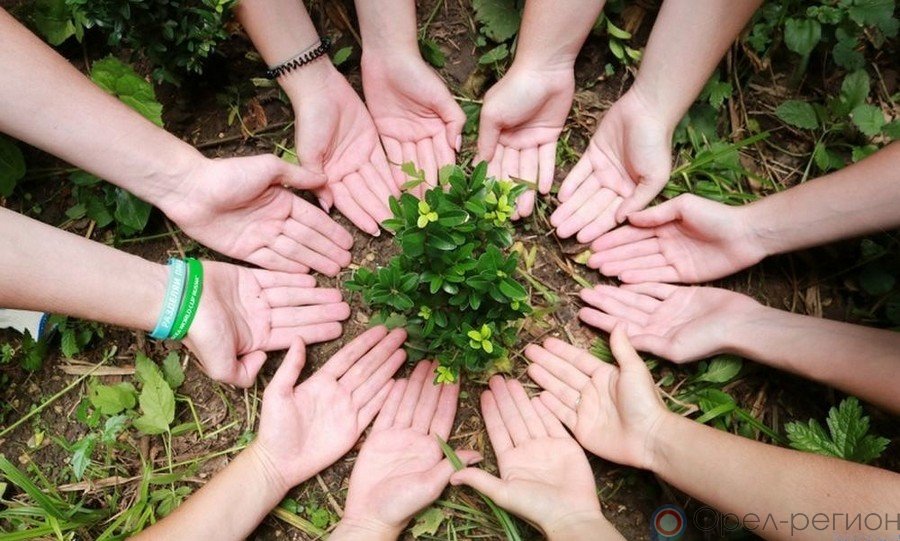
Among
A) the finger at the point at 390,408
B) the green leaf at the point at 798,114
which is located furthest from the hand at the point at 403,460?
the green leaf at the point at 798,114

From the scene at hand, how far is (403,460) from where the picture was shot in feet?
7.89

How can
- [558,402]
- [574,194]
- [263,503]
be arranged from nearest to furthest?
[263,503] < [558,402] < [574,194]

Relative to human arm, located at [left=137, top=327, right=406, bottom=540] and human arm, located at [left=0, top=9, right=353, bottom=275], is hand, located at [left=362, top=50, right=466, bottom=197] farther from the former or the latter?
human arm, located at [left=137, top=327, right=406, bottom=540]

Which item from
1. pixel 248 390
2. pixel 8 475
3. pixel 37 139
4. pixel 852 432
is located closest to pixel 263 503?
pixel 248 390

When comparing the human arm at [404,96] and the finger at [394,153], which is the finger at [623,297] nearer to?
the human arm at [404,96]

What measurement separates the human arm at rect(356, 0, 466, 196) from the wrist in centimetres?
125

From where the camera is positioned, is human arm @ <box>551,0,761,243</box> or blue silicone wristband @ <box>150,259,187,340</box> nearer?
blue silicone wristband @ <box>150,259,187,340</box>

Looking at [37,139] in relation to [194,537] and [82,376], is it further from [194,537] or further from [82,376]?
[194,537]

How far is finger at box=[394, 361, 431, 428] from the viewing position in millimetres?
2464

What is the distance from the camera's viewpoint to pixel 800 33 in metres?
2.54

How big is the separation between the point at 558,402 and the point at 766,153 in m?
1.41

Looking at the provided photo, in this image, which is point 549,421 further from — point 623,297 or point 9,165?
point 9,165

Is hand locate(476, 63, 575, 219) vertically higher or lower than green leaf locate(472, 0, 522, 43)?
lower

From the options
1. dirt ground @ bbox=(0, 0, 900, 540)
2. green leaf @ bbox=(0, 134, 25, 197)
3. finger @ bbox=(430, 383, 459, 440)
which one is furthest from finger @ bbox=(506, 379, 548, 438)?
green leaf @ bbox=(0, 134, 25, 197)
